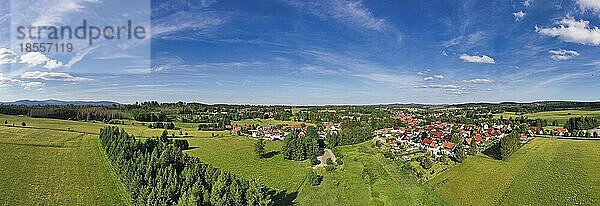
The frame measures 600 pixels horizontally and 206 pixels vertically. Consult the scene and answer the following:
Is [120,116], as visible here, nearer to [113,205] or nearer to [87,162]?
[87,162]

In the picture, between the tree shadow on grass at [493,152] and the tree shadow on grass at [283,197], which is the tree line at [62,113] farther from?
the tree shadow on grass at [493,152]

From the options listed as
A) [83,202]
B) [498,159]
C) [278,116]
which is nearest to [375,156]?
[498,159]

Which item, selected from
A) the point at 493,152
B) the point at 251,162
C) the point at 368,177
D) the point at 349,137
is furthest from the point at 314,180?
the point at 349,137

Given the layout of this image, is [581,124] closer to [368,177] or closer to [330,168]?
[330,168]

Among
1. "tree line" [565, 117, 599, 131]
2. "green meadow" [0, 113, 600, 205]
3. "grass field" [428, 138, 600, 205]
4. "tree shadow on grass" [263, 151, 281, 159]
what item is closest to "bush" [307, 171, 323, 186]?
"green meadow" [0, 113, 600, 205]

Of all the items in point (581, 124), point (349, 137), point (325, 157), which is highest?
point (581, 124)

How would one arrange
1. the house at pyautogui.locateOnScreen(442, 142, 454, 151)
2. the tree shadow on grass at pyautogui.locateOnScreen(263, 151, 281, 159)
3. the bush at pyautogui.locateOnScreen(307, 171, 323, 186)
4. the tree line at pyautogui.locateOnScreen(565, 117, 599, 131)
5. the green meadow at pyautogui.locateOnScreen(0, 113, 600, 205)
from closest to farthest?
the green meadow at pyautogui.locateOnScreen(0, 113, 600, 205)
the bush at pyautogui.locateOnScreen(307, 171, 323, 186)
the tree shadow on grass at pyautogui.locateOnScreen(263, 151, 281, 159)
the house at pyautogui.locateOnScreen(442, 142, 454, 151)
the tree line at pyautogui.locateOnScreen(565, 117, 599, 131)

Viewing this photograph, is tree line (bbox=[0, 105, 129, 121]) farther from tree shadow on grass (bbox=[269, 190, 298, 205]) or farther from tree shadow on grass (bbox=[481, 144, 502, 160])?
tree shadow on grass (bbox=[481, 144, 502, 160])
